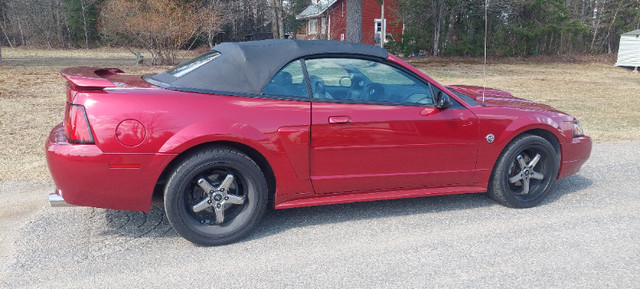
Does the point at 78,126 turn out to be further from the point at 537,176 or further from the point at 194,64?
the point at 537,176

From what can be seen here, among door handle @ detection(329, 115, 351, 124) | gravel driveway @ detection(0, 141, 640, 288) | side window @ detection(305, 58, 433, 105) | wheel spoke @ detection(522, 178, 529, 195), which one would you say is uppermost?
side window @ detection(305, 58, 433, 105)

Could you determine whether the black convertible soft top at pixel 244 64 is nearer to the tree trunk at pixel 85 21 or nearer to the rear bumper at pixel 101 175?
the rear bumper at pixel 101 175

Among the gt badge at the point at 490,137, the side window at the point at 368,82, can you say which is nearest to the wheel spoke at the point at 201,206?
the side window at the point at 368,82

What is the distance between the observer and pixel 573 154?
4750 mm

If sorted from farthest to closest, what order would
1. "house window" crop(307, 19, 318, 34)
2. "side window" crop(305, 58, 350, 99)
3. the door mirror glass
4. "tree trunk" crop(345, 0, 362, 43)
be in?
"house window" crop(307, 19, 318, 34) → "tree trunk" crop(345, 0, 362, 43) → the door mirror glass → "side window" crop(305, 58, 350, 99)

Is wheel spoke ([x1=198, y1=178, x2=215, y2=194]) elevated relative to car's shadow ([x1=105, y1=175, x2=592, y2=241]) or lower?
elevated

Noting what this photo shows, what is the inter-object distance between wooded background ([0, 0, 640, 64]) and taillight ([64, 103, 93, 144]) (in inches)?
692

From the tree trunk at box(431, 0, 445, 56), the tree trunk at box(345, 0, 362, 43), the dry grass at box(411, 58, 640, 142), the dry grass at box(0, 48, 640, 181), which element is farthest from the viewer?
the tree trunk at box(431, 0, 445, 56)

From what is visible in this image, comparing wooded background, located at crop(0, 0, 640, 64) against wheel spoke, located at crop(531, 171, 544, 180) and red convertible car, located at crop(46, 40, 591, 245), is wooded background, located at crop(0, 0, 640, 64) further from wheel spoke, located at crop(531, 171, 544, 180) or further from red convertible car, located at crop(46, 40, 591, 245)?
wheel spoke, located at crop(531, 171, 544, 180)

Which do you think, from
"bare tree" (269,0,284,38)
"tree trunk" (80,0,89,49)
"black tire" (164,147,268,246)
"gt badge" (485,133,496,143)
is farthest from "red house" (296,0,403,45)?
"black tire" (164,147,268,246)

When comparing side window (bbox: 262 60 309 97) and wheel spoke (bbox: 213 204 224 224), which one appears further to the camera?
side window (bbox: 262 60 309 97)

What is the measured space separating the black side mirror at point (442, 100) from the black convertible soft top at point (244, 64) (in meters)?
0.57

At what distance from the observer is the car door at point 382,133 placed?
3865 mm

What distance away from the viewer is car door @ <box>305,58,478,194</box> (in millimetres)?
3865
